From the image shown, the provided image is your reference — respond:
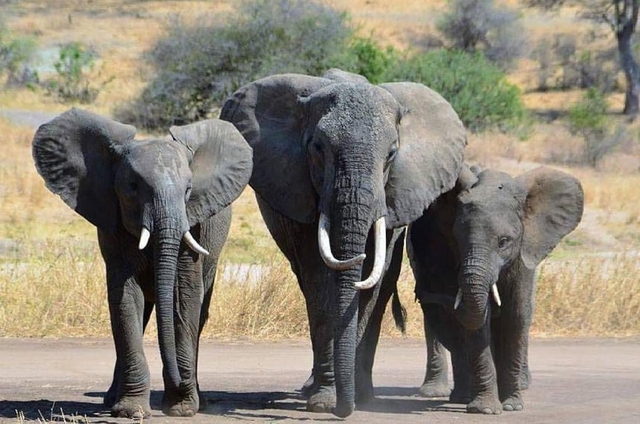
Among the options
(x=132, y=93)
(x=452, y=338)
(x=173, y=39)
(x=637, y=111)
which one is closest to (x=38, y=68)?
(x=132, y=93)

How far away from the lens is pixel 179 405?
9117 mm

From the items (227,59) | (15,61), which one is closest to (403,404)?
(227,59)

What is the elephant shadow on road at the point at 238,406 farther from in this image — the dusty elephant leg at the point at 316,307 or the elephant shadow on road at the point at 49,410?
the dusty elephant leg at the point at 316,307

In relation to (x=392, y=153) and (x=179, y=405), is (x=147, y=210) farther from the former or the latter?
(x=392, y=153)

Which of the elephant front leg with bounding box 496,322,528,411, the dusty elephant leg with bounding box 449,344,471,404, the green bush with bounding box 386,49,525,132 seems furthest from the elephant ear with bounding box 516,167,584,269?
the green bush with bounding box 386,49,525,132

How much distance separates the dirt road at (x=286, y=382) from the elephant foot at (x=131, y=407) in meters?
0.08

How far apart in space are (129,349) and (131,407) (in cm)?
37

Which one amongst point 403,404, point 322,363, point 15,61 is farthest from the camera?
point 15,61

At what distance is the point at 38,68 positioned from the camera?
4534 centimetres

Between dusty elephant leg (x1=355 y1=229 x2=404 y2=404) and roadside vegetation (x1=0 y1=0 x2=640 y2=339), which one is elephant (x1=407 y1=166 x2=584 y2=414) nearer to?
dusty elephant leg (x1=355 y1=229 x2=404 y2=404)

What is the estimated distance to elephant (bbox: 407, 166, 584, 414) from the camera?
9.38 m

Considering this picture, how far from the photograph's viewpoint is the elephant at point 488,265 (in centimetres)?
938

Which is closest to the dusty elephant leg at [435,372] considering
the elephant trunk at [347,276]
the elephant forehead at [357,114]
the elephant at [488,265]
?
the elephant at [488,265]

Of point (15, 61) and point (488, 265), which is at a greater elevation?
point (15, 61)
